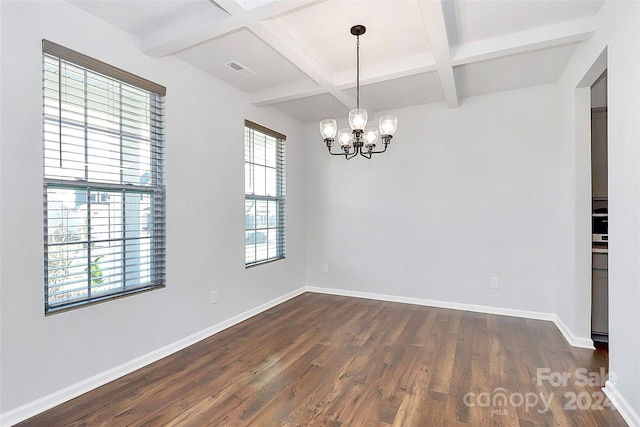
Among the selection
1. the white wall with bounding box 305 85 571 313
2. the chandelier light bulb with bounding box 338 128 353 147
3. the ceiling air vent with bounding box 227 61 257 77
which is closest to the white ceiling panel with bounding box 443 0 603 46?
the chandelier light bulb with bounding box 338 128 353 147

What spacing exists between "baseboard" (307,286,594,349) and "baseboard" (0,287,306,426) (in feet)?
5.75

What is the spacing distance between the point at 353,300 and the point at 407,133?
2435 millimetres

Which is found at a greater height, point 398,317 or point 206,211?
point 206,211

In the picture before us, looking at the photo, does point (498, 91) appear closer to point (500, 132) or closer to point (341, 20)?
point (500, 132)

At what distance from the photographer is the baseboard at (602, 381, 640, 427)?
186 centimetres

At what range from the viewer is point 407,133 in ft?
14.6

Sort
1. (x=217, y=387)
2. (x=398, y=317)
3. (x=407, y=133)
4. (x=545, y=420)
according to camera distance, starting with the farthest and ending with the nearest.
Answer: (x=407, y=133), (x=398, y=317), (x=217, y=387), (x=545, y=420)

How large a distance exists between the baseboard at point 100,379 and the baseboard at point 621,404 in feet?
10.7

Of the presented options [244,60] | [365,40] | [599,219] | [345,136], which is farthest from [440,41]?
[599,219]

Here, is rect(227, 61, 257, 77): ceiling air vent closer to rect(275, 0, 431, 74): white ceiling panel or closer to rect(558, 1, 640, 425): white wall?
rect(275, 0, 431, 74): white ceiling panel

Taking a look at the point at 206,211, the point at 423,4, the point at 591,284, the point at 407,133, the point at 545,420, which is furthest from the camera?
the point at 407,133

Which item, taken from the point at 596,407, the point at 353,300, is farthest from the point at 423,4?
the point at 353,300

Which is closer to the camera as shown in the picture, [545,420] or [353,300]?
[545,420]

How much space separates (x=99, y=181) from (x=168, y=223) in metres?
0.66
